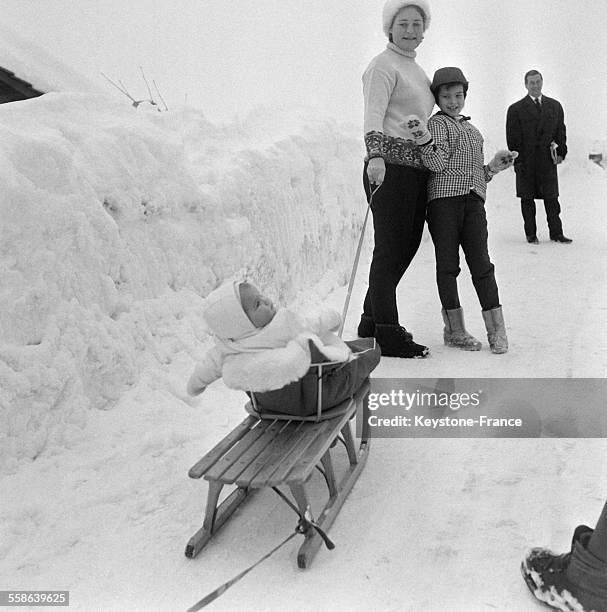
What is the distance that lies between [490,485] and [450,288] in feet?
5.50

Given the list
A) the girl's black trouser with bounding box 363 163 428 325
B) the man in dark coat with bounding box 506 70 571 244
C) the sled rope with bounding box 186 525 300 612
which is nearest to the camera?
the sled rope with bounding box 186 525 300 612

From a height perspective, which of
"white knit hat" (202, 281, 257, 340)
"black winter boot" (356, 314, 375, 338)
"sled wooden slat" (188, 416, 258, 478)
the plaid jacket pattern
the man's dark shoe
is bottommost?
the man's dark shoe

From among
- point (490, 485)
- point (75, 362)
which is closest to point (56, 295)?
point (75, 362)

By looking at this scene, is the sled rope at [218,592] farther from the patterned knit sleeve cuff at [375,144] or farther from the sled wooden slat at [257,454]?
the patterned knit sleeve cuff at [375,144]

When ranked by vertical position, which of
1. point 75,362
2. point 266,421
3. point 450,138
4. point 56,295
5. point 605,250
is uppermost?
point 450,138

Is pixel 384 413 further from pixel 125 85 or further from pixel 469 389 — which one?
pixel 125 85

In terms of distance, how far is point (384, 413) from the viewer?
139 inches

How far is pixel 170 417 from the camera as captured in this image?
338cm

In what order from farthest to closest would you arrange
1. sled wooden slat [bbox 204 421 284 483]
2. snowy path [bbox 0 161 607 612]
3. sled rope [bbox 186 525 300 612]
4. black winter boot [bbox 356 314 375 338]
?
black winter boot [bbox 356 314 375 338] < sled wooden slat [bbox 204 421 284 483] < snowy path [bbox 0 161 607 612] < sled rope [bbox 186 525 300 612]

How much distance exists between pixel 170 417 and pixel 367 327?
1.60 meters

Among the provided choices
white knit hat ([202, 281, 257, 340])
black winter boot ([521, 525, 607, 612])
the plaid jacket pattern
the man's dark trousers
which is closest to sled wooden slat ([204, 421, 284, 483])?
white knit hat ([202, 281, 257, 340])

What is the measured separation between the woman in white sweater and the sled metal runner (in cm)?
138

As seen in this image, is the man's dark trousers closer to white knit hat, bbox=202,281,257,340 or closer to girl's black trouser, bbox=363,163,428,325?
girl's black trouser, bbox=363,163,428,325

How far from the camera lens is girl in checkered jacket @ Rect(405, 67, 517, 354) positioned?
160 inches
